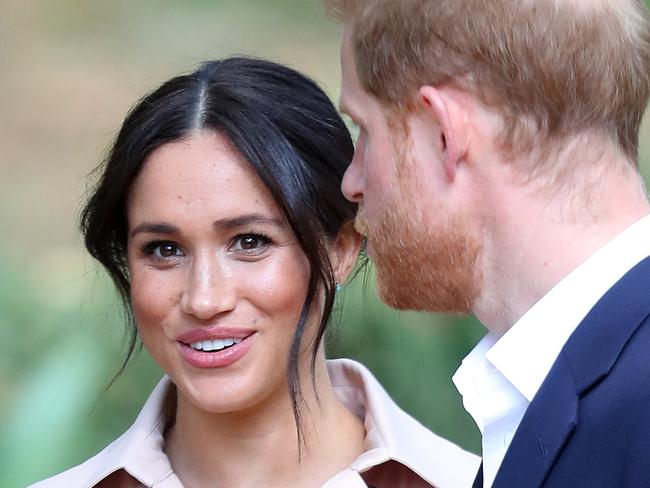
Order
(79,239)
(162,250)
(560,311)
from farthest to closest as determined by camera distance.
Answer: (79,239) < (162,250) < (560,311)

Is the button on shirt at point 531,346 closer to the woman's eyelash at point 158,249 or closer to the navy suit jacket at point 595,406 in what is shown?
the navy suit jacket at point 595,406

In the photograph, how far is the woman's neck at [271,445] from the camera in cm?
288

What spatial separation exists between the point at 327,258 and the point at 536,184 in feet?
2.67

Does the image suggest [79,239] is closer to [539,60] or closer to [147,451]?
[147,451]

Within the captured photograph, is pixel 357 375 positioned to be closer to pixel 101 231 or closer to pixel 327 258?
pixel 327 258

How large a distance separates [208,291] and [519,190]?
855 millimetres

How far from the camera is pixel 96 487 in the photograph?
9.91ft

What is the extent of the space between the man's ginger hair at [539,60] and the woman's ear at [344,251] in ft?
2.58

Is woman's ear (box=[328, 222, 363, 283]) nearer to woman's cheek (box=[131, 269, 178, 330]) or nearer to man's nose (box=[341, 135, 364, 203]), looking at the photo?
woman's cheek (box=[131, 269, 178, 330])

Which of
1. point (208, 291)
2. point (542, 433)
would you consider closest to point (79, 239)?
point (208, 291)

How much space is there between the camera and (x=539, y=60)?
81.0 inches

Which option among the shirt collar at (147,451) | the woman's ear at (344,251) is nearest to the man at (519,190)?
the woman's ear at (344,251)

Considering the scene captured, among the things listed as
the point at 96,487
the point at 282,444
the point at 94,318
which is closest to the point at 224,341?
the point at 282,444

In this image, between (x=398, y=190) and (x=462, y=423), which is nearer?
(x=398, y=190)
